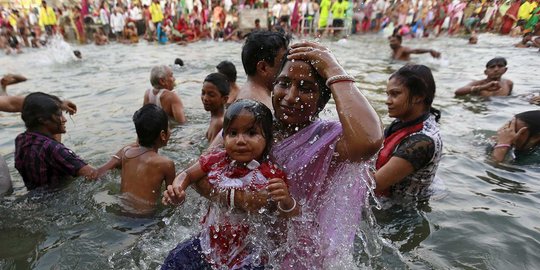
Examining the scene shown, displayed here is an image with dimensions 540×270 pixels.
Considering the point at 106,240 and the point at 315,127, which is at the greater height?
the point at 315,127

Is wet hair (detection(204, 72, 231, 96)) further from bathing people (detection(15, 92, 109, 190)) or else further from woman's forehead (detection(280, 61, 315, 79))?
woman's forehead (detection(280, 61, 315, 79))

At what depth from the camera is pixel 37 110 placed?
3.46 meters

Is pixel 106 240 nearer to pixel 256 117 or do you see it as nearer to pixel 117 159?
pixel 117 159

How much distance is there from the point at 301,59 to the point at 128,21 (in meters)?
22.6

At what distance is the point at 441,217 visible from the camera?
3.50 metres

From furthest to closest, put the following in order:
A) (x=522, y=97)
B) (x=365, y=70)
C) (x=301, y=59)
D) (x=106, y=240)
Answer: (x=365, y=70), (x=522, y=97), (x=106, y=240), (x=301, y=59)

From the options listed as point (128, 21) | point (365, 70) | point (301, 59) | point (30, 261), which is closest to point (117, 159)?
point (30, 261)

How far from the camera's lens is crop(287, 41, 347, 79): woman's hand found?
1.78 meters

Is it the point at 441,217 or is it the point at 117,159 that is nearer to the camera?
the point at 441,217

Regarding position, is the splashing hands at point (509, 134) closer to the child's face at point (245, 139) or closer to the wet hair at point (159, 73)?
the child's face at point (245, 139)

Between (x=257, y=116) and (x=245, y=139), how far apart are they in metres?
0.13

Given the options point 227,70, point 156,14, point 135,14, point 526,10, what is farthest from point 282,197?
point 135,14

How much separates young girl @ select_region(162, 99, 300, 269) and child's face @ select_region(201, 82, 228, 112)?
2.48 m

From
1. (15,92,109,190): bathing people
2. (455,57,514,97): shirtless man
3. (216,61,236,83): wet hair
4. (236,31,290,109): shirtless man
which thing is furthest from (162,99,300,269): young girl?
(455,57,514,97): shirtless man
